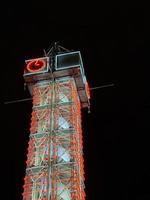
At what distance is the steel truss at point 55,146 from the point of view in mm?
40500

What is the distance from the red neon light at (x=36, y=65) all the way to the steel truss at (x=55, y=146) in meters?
1.42

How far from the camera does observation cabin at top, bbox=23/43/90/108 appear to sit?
1922 inches

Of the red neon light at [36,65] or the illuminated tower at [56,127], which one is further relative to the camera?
the red neon light at [36,65]

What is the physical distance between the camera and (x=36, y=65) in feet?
163

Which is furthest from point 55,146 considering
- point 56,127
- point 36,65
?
point 36,65

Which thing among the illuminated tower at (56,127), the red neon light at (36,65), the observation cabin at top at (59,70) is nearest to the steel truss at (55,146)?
the illuminated tower at (56,127)

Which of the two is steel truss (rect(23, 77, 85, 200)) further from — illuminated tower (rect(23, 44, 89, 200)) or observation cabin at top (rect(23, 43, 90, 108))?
observation cabin at top (rect(23, 43, 90, 108))

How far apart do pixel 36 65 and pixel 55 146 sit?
10226 millimetres

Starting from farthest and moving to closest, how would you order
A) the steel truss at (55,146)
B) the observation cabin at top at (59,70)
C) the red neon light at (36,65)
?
the red neon light at (36,65)
the observation cabin at top at (59,70)
the steel truss at (55,146)

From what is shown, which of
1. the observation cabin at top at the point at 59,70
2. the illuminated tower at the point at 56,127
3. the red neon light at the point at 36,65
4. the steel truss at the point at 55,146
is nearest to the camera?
the steel truss at the point at 55,146

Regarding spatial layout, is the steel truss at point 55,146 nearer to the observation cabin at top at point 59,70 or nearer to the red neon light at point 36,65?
the observation cabin at top at point 59,70

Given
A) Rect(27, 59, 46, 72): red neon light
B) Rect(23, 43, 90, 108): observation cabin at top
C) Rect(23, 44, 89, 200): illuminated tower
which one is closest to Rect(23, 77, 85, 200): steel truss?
Rect(23, 44, 89, 200): illuminated tower

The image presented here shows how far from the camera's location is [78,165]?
42.3 m

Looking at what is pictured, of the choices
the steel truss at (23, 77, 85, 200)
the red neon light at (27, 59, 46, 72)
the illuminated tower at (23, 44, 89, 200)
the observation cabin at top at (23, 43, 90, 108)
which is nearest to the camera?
the steel truss at (23, 77, 85, 200)
